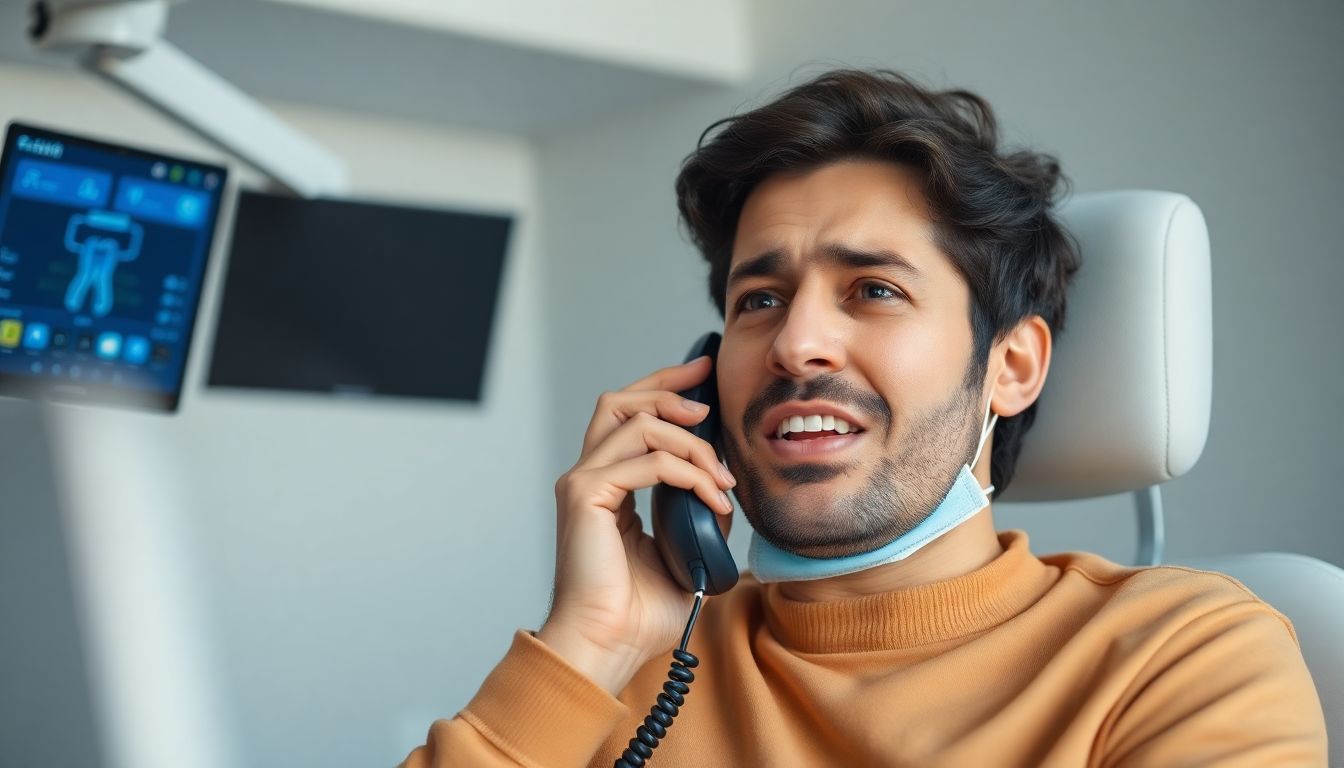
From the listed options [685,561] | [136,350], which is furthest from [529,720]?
[136,350]

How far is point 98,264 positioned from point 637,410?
1.98 ft

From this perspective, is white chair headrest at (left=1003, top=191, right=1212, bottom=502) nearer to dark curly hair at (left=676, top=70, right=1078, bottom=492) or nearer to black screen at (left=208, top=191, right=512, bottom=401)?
dark curly hair at (left=676, top=70, right=1078, bottom=492)

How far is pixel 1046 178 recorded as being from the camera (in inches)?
59.3

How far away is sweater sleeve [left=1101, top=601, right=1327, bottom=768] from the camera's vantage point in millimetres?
983

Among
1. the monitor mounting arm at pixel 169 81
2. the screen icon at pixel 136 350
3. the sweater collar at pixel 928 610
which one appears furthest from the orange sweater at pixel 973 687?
the monitor mounting arm at pixel 169 81

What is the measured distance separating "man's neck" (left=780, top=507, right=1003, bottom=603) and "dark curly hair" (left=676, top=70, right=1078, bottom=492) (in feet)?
0.43

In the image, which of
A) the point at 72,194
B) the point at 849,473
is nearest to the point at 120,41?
the point at 72,194

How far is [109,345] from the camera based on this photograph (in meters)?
1.39

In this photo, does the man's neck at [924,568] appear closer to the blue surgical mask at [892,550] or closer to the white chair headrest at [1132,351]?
the blue surgical mask at [892,550]

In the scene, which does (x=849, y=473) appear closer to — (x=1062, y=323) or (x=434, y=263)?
(x=1062, y=323)

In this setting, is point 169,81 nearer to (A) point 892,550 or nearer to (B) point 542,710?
(B) point 542,710

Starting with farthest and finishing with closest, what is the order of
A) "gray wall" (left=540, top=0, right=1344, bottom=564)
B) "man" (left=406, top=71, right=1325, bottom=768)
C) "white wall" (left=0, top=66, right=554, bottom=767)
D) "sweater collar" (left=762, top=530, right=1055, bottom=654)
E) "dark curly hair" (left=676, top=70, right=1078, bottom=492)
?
"white wall" (left=0, top=66, right=554, bottom=767)
"gray wall" (left=540, top=0, right=1344, bottom=564)
"dark curly hair" (left=676, top=70, right=1078, bottom=492)
"sweater collar" (left=762, top=530, right=1055, bottom=654)
"man" (left=406, top=71, right=1325, bottom=768)

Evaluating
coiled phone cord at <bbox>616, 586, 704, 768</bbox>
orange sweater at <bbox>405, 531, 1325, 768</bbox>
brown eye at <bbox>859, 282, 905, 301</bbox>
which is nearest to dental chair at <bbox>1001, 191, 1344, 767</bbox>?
orange sweater at <bbox>405, 531, 1325, 768</bbox>

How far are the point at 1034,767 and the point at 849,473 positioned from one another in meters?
0.33
